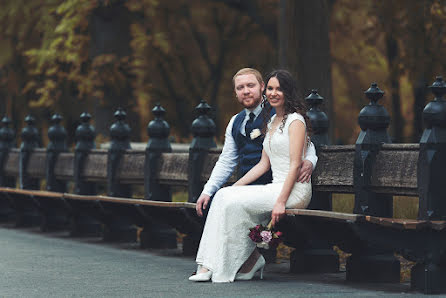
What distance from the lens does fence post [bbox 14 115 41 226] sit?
15062mm

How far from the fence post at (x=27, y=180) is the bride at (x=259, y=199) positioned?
7.13m

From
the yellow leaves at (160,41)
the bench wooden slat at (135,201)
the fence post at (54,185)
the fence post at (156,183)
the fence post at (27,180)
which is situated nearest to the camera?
the bench wooden slat at (135,201)

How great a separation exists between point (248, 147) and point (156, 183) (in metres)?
2.98

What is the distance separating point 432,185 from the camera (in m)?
7.32

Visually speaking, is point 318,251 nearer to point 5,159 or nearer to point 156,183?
point 156,183

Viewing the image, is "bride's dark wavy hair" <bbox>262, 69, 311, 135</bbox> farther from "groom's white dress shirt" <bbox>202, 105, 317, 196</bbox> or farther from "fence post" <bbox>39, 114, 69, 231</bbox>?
"fence post" <bbox>39, 114, 69, 231</bbox>

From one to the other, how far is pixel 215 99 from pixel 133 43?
934cm

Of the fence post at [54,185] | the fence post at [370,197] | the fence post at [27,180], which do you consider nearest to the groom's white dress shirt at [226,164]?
the fence post at [370,197]

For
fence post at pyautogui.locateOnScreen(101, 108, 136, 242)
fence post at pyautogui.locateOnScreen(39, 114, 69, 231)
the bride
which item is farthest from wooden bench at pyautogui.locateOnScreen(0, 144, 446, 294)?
fence post at pyautogui.locateOnScreen(39, 114, 69, 231)

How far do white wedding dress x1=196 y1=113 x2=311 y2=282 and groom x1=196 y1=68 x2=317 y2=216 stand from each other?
Result: 15.2 inches

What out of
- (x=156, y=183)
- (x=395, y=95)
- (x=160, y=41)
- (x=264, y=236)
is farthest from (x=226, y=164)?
(x=395, y=95)

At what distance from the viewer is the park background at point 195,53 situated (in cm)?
1555

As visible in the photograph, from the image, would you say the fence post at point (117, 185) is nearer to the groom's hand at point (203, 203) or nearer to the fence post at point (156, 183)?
the fence post at point (156, 183)

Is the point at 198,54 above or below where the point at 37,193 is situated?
above
